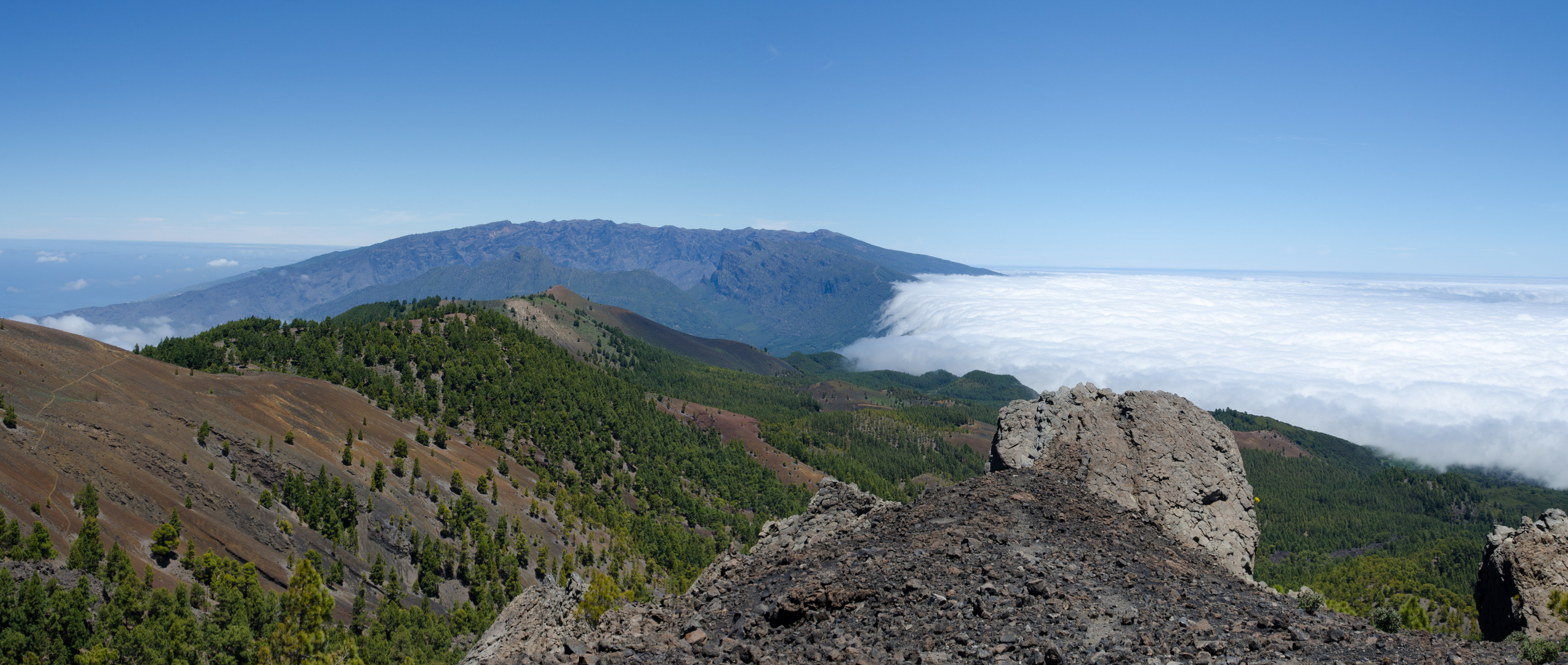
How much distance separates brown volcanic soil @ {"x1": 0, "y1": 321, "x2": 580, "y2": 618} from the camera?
47594 millimetres

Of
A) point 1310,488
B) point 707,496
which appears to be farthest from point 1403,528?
point 707,496

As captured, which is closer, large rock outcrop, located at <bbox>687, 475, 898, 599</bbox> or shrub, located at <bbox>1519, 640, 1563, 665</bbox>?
shrub, located at <bbox>1519, 640, 1563, 665</bbox>

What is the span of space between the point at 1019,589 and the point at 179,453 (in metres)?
68.4

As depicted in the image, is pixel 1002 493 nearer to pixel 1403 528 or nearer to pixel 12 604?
pixel 12 604

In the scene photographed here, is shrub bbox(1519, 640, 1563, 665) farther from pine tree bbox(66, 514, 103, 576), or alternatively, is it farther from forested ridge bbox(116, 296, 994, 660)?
forested ridge bbox(116, 296, 994, 660)

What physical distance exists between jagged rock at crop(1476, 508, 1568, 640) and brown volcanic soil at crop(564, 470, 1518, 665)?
862 cm

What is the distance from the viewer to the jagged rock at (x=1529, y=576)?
20109mm

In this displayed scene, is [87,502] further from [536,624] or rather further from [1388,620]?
[1388,620]

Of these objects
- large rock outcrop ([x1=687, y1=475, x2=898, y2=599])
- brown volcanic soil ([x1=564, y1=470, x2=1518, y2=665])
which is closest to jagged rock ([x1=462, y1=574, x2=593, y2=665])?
brown volcanic soil ([x1=564, y1=470, x2=1518, y2=665])

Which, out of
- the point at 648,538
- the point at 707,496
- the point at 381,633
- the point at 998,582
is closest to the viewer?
the point at 998,582

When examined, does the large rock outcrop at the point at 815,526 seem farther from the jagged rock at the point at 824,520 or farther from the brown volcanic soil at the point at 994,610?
the brown volcanic soil at the point at 994,610

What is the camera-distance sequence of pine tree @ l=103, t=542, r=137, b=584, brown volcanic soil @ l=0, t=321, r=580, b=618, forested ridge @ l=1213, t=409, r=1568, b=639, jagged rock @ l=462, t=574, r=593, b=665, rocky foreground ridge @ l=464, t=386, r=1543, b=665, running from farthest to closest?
forested ridge @ l=1213, t=409, r=1568, b=639 < brown volcanic soil @ l=0, t=321, r=580, b=618 < pine tree @ l=103, t=542, r=137, b=584 < jagged rock @ l=462, t=574, r=593, b=665 < rocky foreground ridge @ l=464, t=386, r=1543, b=665

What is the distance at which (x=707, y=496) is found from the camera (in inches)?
5098

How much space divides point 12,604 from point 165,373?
43581 mm
